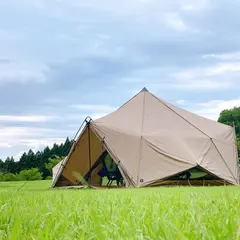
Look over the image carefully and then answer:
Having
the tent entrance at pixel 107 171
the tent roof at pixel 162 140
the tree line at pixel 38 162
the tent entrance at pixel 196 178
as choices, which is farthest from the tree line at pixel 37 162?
the tent entrance at pixel 196 178

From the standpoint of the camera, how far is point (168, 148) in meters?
13.5

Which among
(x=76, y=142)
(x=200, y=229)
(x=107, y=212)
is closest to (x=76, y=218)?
(x=107, y=212)

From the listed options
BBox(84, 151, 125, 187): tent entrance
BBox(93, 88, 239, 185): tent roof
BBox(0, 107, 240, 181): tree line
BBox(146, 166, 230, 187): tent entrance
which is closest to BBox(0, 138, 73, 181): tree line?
BBox(0, 107, 240, 181): tree line

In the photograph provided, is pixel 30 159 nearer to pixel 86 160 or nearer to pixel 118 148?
pixel 86 160

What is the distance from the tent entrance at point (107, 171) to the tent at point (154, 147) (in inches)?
2.2

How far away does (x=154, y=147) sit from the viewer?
13.4 m

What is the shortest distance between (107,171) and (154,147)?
2149 millimetres

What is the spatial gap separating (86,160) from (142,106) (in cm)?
267

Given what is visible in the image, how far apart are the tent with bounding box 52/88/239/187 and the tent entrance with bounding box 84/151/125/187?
2.2 inches

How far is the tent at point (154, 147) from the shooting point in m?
13.0

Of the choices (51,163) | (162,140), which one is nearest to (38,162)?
(51,163)

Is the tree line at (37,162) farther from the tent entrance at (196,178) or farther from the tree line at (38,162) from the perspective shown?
the tent entrance at (196,178)

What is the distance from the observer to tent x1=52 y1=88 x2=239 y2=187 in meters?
13.0

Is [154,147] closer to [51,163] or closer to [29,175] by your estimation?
[29,175]
